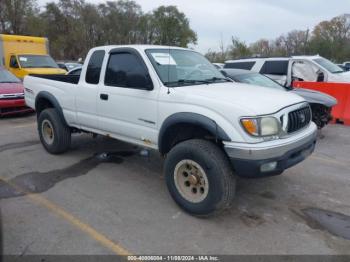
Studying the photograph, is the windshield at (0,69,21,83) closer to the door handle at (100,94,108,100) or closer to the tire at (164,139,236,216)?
the door handle at (100,94,108,100)

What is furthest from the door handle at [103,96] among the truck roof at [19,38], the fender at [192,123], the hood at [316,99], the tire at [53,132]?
the truck roof at [19,38]

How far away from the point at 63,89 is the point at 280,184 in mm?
3759

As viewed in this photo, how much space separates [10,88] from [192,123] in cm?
828

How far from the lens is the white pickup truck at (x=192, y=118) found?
359 centimetres

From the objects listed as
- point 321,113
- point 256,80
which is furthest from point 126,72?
point 321,113

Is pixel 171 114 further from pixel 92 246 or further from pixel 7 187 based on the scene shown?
pixel 7 187

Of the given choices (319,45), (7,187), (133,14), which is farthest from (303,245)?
(133,14)

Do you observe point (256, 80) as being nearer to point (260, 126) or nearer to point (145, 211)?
point (260, 126)

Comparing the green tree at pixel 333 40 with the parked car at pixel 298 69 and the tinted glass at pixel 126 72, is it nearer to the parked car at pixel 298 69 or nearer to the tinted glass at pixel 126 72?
the parked car at pixel 298 69

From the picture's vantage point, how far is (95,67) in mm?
5273

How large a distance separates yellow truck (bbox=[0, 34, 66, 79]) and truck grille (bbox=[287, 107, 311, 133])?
11711mm

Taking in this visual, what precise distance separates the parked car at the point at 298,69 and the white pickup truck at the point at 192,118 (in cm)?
657

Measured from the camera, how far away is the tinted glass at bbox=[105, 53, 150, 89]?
446cm

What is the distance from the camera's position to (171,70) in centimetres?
448
